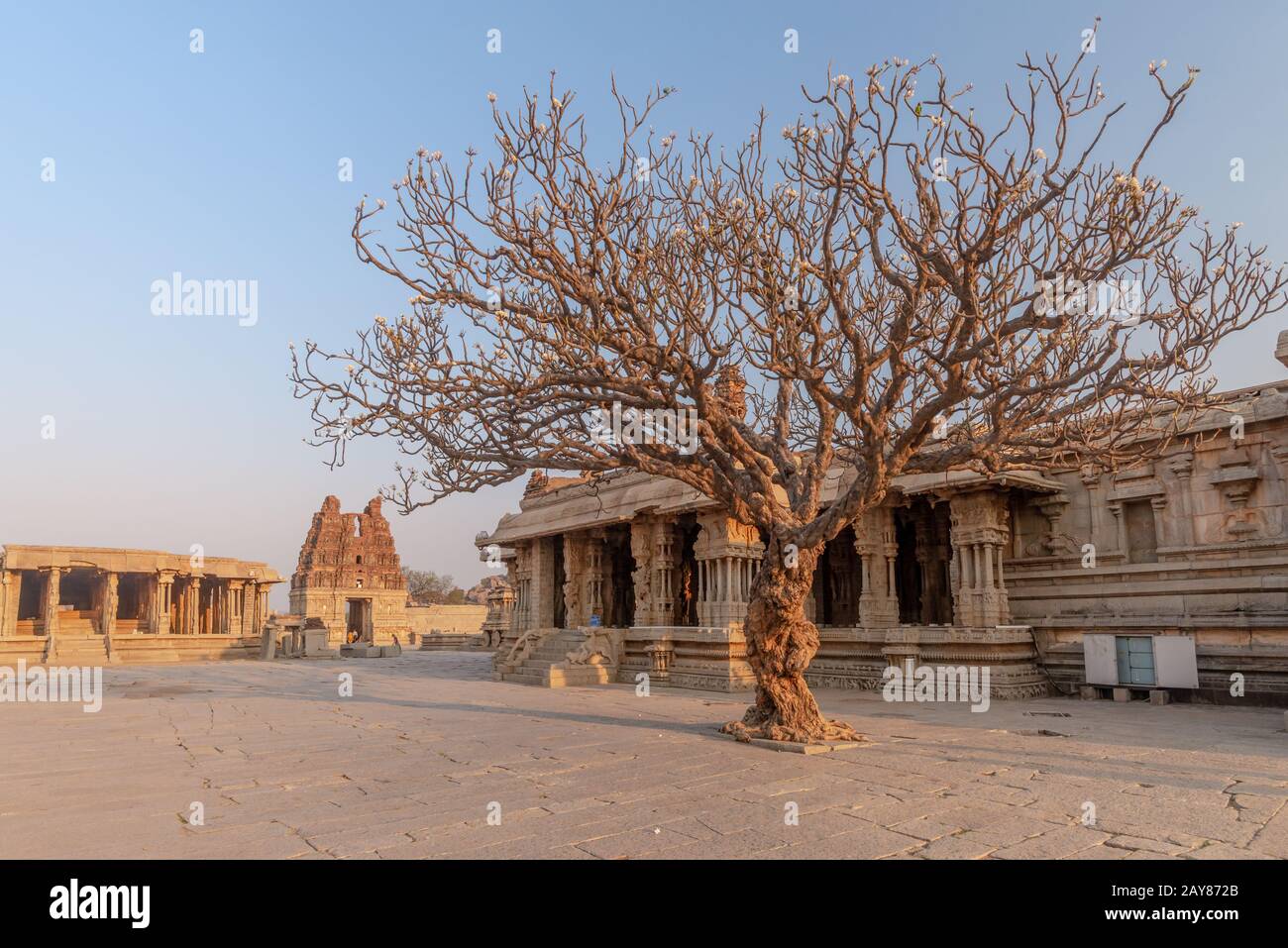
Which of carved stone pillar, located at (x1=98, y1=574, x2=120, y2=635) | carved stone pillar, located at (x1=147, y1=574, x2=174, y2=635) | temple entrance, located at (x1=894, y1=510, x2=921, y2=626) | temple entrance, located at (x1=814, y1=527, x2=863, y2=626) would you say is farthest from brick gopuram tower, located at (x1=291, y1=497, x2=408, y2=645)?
temple entrance, located at (x1=894, y1=510, x2=921, y2=626)

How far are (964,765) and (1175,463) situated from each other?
960 centimetres

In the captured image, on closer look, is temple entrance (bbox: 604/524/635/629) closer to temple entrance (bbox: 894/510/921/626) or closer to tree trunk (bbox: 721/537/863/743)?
temple entrance (bbox: 894/510/921/626)

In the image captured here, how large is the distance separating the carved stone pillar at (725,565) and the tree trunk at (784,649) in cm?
816

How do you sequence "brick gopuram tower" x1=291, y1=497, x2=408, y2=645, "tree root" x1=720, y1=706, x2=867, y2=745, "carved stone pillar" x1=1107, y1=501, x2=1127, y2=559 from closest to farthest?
1. "tree root" x1=720, y1=706, x2=867, y2=745
2. "carved stone pillar" x1=1107, y1=501, x2=1127, y2=559
3. "brick gopuram tower" x1=291, y1=497, x2=408, y2=645

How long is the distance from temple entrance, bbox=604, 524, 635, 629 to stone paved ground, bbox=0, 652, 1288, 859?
12.1 metres

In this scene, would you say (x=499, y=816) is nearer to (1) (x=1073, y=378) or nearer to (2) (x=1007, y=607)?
(1) (x=1073, y=378)

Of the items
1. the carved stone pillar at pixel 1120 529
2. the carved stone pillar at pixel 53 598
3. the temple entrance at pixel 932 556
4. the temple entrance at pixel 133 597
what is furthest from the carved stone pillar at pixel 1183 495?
the temple entrance at pixel 133 597

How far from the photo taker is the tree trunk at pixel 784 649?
9.57 metres

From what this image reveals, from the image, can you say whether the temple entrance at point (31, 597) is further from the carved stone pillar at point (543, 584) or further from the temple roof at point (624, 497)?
the carved stone pillar at point (543, 584)

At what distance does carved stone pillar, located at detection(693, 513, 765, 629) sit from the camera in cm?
1822

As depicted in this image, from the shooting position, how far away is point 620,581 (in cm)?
2648

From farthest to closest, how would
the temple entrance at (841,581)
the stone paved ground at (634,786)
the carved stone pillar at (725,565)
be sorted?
the temple entrance at (841,581) → the carved stone pillar at (725,565) → the stone paved ground at (634,786)

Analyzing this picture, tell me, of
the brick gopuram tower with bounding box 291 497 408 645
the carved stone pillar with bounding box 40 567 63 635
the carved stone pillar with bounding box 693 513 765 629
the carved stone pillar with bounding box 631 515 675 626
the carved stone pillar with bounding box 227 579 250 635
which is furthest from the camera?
the brick gopuram tower with bounding box 291 497 408 645
